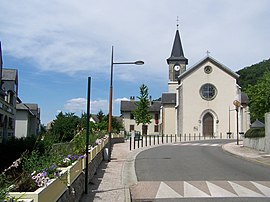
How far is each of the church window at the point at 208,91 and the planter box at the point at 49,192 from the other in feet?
161

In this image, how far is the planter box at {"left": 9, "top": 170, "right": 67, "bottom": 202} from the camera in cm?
402

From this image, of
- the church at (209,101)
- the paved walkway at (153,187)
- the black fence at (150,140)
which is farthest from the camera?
the church at (209,101)

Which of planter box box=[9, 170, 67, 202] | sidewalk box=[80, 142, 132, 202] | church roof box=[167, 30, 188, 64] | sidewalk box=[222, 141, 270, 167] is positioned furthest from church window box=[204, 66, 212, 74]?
planter box box=[9, 170, 67, 202]

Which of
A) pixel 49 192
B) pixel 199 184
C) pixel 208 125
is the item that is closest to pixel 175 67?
pixel 208 125

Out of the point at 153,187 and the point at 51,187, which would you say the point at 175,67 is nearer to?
the point at 153,187

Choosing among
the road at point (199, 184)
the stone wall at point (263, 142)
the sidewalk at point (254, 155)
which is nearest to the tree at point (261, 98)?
the stone wall at point (263, 142)

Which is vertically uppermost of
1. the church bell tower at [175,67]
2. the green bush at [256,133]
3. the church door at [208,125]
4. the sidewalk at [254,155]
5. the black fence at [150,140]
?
the church bell tower at [175,67]

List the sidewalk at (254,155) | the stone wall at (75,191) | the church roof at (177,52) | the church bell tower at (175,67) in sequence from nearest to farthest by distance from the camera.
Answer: the stone wall at (75,191), the sidewalk at (254,155), the church bell tower at (175,67), the church roof at (177,52)

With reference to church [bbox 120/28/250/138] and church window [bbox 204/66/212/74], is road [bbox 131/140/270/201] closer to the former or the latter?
church [bbox 120/28/250/138]

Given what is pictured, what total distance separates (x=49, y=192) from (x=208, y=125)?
4981 centimetres

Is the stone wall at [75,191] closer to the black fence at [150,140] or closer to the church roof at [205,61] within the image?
the black fence at [150,140]

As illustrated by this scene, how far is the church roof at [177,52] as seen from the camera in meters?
70.6

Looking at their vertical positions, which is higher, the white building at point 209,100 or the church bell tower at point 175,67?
the church bell tower at point 175,67

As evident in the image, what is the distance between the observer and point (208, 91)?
53594 millimetres
